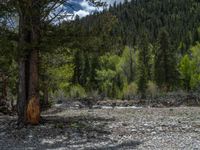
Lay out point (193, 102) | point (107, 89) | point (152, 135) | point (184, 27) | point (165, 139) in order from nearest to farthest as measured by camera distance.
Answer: point (165, 139) < point (152, 135) < point (193, 102) < point (107, 89) < point (184, 27)

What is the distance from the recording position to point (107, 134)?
13.2m

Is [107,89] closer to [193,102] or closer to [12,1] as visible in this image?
[193,102]

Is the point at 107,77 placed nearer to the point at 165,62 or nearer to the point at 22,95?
the point at 165,62

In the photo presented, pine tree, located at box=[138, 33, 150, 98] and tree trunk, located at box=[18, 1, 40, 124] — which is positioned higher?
pine tree, located at box=[138, 33, 150, 98]

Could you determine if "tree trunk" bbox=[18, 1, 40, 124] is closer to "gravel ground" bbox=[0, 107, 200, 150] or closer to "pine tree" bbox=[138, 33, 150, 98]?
"gravel ground" bbox=[0, 107, 200, 150]

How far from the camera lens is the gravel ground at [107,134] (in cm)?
1158

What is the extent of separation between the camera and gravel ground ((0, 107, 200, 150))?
456 inches

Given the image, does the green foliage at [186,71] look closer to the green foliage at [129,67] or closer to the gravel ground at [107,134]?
the green foliage at [129,67]

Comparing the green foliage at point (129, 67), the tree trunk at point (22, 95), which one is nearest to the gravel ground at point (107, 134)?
the tree trunk at point (22, 95)

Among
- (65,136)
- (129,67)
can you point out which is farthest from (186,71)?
(65,136)

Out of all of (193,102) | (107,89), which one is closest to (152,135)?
(193,102)

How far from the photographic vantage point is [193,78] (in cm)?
7444

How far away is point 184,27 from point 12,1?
543 ft

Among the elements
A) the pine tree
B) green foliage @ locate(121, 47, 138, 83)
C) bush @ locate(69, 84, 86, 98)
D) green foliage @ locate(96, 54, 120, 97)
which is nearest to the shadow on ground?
bush @ locate(69, 84, 86, 98)
